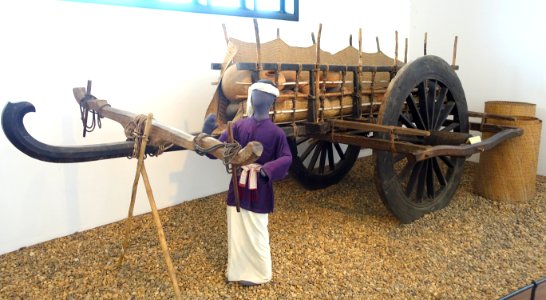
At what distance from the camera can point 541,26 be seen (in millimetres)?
4648

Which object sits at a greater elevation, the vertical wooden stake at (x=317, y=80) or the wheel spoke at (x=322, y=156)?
the vertical wooden stake at (x=317, y=80)

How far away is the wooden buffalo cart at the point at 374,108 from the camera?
2754mm

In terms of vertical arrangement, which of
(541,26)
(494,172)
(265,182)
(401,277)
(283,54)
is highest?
(541,26)

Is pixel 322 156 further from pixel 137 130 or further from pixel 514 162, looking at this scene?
pixel 137 130

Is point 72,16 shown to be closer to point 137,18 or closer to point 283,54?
point 137,18

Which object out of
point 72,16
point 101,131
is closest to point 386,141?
point 101,131

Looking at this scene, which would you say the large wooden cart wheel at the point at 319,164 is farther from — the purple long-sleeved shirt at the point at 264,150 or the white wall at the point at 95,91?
the purple long-sleeved shirt at the point at 264,150

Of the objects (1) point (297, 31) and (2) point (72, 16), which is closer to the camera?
(2) point (72, 16)

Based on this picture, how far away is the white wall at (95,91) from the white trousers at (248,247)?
5.52 ft

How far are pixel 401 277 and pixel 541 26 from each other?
3.89 metres

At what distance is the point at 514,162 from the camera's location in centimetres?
388

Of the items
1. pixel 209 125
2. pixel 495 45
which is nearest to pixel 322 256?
pixel 209 125

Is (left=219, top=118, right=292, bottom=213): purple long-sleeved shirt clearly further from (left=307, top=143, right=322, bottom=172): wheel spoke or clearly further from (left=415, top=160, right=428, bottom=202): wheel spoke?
(left=307, top=143, right=322, bottom=172): wheel spoke

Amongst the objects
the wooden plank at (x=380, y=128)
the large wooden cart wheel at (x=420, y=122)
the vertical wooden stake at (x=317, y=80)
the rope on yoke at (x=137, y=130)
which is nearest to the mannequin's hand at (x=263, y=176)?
the rope on yoke at (x=137, y=130)
